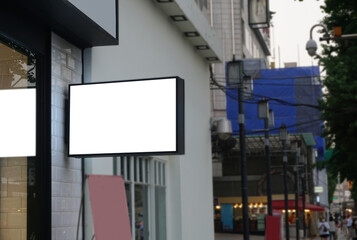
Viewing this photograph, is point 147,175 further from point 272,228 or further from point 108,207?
point 272,228

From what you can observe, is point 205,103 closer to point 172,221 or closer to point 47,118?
point 172,221

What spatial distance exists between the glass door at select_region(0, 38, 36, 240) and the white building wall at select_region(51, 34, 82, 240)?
18.5 inches

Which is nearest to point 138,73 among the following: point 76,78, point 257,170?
point 76,78

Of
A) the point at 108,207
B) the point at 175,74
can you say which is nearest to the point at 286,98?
the point at 175,74

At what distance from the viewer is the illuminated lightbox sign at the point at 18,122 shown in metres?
8.00

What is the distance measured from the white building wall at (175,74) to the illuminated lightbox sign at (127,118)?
1.88 metres

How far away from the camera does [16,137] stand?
8234mm

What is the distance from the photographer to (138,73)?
14.1 m

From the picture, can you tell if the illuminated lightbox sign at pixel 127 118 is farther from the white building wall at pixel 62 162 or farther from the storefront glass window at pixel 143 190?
the storefront glass window at pixel 143 190

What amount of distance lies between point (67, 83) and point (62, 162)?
1084 mm

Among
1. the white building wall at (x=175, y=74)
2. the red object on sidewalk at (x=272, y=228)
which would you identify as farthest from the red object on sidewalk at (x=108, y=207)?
the red object on sidewalk at (x=272, y=228)

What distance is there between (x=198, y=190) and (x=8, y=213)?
39.9 ft

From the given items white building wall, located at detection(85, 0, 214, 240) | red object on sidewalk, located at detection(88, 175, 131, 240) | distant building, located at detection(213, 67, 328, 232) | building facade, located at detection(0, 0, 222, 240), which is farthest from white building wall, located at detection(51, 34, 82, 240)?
distant building, located at detection(213, 67, 328, 232)

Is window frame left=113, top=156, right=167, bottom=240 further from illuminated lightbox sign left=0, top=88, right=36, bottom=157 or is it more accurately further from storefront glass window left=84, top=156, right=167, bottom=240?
illuminated lightbox sign left=0, top=88, right=36, bottom=157
